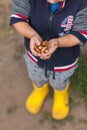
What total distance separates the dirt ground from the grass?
0.12 feet

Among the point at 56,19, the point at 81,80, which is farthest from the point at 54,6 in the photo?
the point at 81,80

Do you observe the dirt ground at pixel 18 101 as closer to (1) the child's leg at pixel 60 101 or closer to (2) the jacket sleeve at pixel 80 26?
(1) the child's leg at pixel 60 101

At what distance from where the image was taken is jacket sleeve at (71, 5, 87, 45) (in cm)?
133

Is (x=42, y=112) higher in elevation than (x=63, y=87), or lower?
lower

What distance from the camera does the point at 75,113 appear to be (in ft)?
5.87

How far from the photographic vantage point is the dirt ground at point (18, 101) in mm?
1750

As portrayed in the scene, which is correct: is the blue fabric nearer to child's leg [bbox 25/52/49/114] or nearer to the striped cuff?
the striped cuff

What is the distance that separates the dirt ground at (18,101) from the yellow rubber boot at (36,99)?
3cm

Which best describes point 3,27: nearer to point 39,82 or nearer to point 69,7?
point 39,82

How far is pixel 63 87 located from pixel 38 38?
0.46 meters

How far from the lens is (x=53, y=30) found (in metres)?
1.40

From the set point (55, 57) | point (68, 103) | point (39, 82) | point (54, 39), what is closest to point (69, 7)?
point (54, 39)

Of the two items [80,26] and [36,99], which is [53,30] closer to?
[80,26]

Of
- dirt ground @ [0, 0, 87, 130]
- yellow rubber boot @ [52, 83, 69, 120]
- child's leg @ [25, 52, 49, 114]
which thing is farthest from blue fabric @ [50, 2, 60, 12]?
dirt ground @ [0, 0, 87, 130]
